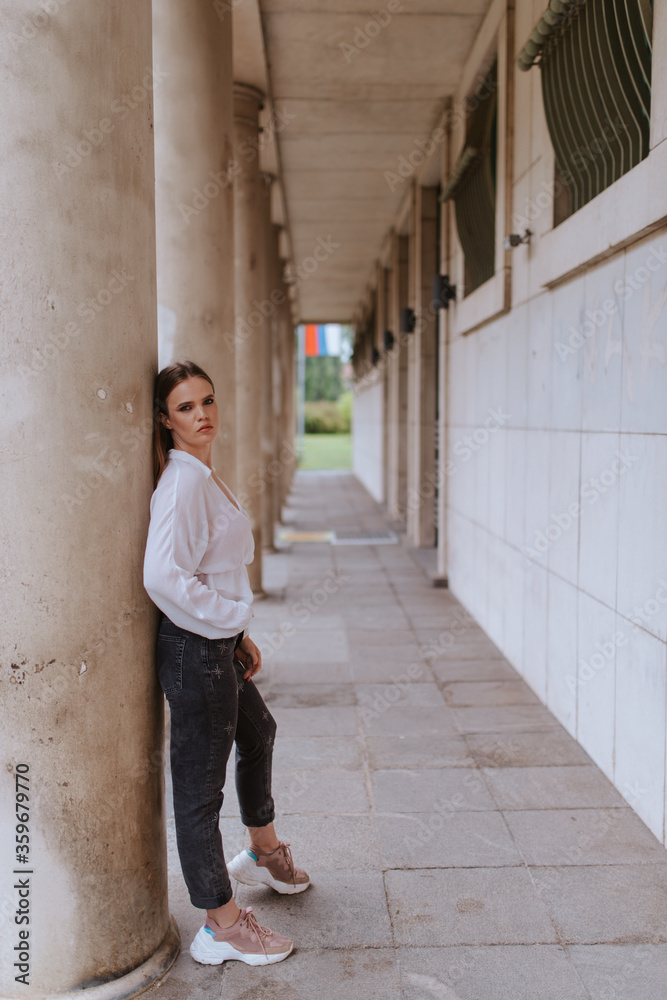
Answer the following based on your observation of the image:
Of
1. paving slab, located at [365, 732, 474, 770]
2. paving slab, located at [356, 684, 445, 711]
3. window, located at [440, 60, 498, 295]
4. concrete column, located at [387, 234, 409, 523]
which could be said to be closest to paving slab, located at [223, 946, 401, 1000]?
paving slab, located at [365, 732, 474, 770]

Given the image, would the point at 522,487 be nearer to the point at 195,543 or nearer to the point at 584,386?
the point at 584,386

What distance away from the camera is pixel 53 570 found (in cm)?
229

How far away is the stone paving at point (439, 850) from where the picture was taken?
8.45 feet

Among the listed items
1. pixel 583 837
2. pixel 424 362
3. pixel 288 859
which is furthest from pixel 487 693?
pixel 424 362

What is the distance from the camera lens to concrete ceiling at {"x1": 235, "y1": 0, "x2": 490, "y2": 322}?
648cm

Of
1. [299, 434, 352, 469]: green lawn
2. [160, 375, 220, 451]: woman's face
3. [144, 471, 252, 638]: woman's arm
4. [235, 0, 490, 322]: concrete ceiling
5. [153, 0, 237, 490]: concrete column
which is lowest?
[299, 434, 352, 469]: green lawn

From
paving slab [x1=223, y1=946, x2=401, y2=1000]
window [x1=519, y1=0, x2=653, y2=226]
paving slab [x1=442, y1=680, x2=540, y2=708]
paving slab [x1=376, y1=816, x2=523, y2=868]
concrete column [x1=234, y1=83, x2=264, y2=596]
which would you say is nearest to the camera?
paving slab [x1=223, y1=946, x2=401, y2=1000]

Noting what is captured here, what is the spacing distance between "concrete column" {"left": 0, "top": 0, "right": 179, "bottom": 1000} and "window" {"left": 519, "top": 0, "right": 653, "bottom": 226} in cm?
225

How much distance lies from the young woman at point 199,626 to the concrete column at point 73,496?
10 centimetres

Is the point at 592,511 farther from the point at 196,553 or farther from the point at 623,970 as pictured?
the point at 196,553

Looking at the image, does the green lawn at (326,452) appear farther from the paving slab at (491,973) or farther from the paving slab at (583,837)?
the paving slab at (491,973)

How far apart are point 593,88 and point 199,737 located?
353 centimetres

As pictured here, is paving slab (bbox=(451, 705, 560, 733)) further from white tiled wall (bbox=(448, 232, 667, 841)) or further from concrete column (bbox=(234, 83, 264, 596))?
concrete column (bbox=(234, 83, 264, 596))

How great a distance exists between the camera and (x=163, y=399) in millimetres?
2617
